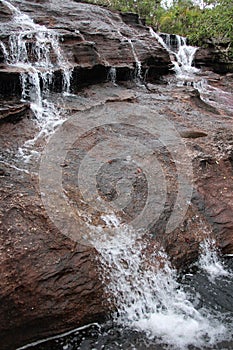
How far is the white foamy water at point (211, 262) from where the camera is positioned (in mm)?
4641

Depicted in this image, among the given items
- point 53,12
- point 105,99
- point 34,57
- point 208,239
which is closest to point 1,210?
point 208,239

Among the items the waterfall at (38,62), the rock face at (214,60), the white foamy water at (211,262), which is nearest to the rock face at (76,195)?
the white foamy water at (211,262)

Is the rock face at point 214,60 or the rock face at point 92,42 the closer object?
the rock face at point 92,42

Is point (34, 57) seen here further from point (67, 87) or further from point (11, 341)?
point (11, 341)

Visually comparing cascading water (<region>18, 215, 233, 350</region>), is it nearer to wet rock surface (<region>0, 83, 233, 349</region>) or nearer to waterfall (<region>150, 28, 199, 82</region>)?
wet rock surface (<region>0, 83, 233, 349</region>)

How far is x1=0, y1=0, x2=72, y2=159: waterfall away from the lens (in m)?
7.29

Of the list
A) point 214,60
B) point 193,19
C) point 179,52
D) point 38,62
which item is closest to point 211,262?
point 38,62

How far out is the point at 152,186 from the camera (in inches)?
203

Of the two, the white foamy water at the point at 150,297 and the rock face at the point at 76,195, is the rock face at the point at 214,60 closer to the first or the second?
the rock face at the point at 76,195

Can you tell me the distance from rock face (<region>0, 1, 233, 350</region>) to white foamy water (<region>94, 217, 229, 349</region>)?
176mm

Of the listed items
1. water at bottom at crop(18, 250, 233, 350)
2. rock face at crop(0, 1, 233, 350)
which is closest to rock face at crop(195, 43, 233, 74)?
rock face at crop(0, 1, 233, 350)

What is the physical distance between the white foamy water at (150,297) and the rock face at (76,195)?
176 mm

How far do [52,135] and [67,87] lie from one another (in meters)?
2.75

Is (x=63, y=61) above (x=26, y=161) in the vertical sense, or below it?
above
